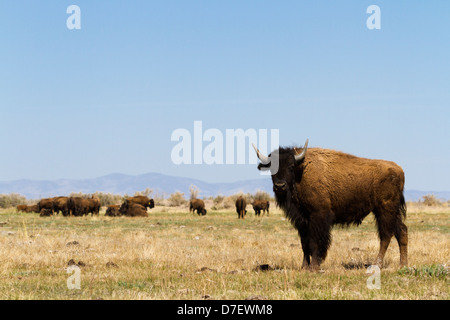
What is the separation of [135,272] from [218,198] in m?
60.6

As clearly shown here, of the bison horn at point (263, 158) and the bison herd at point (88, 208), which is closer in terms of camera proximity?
the bison horn at point (263, 158)

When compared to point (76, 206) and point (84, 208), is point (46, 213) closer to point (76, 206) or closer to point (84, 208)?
point (76, 206)

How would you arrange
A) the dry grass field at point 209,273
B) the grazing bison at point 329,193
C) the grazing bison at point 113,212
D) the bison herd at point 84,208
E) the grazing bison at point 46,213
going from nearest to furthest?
the dry grass field at point 209,273 < the grazing bison at point 329,193 < the bison herd at point 84,208 < the grazing bison at point 46,213 < the grazing bison at point 113,212

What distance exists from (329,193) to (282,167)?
4.84 ft

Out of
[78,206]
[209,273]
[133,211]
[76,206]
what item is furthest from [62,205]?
[209,273]

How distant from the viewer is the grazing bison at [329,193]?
10688mm

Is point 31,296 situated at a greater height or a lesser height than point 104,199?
greater

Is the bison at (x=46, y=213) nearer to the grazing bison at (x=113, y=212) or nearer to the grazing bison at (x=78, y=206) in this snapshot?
the grazing bison at (x=78, y=206)

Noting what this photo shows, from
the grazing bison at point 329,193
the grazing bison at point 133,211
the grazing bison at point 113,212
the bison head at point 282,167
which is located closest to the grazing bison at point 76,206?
the grazing bison at point 113,212

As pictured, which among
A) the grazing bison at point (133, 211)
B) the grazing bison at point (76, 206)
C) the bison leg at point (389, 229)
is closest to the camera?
the bison leg at point (389, 229)
